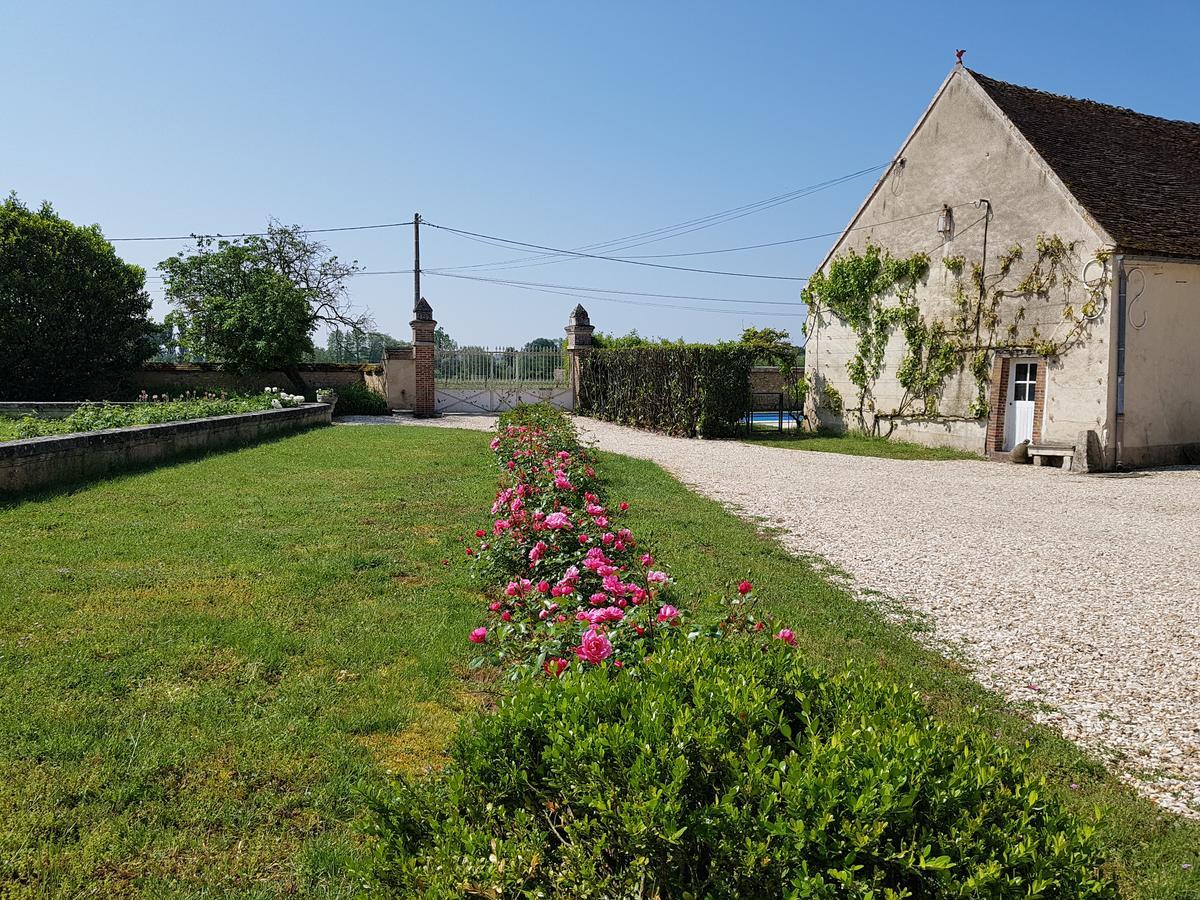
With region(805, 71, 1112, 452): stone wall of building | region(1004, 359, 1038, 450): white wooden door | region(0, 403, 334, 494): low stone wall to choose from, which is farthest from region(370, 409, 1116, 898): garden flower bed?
region(1004, 359, 1038, 450): white wooden door

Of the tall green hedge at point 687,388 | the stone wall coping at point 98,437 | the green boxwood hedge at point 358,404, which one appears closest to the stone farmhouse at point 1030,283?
the tall green hedge at point 687,388

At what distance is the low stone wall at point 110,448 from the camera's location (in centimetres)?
761

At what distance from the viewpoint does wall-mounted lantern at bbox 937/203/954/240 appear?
15453mm

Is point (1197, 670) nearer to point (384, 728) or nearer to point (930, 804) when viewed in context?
point (930, 804)

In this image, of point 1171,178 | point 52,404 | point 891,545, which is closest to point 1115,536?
point 891,545

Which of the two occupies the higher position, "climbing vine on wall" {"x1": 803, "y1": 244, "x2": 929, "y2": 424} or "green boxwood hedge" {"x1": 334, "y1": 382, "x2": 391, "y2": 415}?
"climbing vine on wall" {"x1": 803, "y1": 244, "x2": 929, "y2": 424}

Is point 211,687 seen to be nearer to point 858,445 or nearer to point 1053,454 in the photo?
point 1053,454

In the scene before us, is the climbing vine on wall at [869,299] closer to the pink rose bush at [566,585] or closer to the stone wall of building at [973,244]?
the stone wall of building at [973,244]

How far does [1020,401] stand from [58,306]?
2410cm

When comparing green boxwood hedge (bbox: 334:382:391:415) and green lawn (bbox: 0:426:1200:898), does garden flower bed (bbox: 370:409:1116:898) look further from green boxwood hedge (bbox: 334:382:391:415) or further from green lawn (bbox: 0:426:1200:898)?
green boxwood hedge (bbox: 334:382:391:415)

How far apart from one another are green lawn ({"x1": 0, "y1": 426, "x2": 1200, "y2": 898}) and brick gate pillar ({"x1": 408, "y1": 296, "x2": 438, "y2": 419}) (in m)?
17.7

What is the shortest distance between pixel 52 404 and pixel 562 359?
14.9m

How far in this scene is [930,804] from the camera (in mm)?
Result: 1630

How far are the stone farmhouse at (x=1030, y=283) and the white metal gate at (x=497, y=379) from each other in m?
11.0
